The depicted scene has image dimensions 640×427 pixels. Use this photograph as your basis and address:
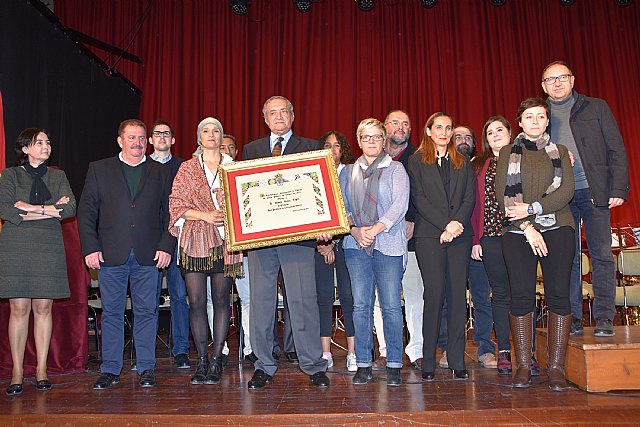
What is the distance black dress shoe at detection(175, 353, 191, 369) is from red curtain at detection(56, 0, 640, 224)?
4.94m

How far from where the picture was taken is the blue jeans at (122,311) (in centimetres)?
384

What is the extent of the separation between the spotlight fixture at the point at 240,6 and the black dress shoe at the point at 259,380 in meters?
6.10

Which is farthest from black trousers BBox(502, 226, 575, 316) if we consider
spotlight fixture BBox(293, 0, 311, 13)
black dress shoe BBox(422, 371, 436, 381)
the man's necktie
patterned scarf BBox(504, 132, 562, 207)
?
spotlight fixture BBox(293, 0, 311, 13)

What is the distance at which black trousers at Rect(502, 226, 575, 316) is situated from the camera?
10.9 ft

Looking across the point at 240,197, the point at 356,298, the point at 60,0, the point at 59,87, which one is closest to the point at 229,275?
the point at 240,197

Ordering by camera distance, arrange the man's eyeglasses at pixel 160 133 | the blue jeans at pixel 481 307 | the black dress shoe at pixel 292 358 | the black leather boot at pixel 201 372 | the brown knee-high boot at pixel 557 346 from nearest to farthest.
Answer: the brown knee-high boot at pixel 557 346
the black leather boot at pixel 201 372
the blue jeans at pixel 481 307
the black dress shoe at pixel 292 358
the man's eyeglasses at pixel 160 133

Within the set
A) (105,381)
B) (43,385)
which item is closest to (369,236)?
(105,381)

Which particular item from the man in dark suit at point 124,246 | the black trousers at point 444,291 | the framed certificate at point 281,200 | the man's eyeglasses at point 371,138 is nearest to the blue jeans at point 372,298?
the black trousers at point 444,291

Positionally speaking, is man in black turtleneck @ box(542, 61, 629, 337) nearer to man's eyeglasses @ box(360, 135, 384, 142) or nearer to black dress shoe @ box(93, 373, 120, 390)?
man's eyeglasses @ box(360, 135, 384, 142)

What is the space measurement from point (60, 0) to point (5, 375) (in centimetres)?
686

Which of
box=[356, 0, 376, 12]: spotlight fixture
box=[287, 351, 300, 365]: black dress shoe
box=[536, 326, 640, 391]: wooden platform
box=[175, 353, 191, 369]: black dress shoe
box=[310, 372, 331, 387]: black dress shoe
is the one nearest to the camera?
box=[536, 326, 640, 391]: wooden platform

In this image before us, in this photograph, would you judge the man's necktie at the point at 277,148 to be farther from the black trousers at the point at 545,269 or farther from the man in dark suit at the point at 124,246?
the black trousers at the point at 545,269

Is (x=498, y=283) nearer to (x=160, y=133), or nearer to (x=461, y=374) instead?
(x=461, y=374)

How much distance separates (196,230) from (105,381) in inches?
43.2
